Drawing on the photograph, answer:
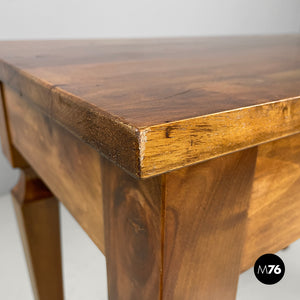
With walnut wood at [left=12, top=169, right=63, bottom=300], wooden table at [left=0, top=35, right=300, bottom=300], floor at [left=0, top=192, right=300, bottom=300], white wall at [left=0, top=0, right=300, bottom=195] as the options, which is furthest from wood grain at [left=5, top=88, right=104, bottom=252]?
white wall at [left=0, top=0, right=300, bottom=195]

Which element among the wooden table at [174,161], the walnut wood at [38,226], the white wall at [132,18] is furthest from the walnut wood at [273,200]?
the white wall at [132,18]

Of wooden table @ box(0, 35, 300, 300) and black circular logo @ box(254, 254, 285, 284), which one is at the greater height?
wooden table @ box(0, 35, 300, 300)

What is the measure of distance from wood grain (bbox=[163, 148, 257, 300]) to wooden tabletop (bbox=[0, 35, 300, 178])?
0.08 feet

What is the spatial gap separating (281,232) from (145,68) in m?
0.21

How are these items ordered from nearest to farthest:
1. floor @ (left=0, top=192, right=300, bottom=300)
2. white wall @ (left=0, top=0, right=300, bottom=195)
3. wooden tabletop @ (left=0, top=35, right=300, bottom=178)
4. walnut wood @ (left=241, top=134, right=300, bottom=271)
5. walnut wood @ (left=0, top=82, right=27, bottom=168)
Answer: wooden tabletop @ (left=0, top=35, right=300, bottom=178), walnut wood @ (left=241, top=134, right=300, bottom=271), walnut wood @ (left=0, top=82, right=27, bottom=168), floor @ (left=0, top=192, right=300, bottom=300), white wall @ (left=0, top=0, right=300, bottom=195)

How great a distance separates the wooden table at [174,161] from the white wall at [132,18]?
846mm

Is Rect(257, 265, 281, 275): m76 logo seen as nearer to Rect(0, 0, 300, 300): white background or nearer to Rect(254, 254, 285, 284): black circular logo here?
Rect(254, 254, 285, 284): black circular logo

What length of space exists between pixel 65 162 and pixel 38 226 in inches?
10.9

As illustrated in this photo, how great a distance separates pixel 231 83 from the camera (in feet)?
0.86

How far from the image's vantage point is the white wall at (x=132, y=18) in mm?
1120

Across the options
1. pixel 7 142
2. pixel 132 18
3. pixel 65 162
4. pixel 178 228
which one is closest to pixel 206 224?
pixel 178 228

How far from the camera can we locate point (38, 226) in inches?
22.2

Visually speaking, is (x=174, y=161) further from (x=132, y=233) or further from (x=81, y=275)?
(x=81, y=275)

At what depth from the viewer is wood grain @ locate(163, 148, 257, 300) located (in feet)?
0.68
